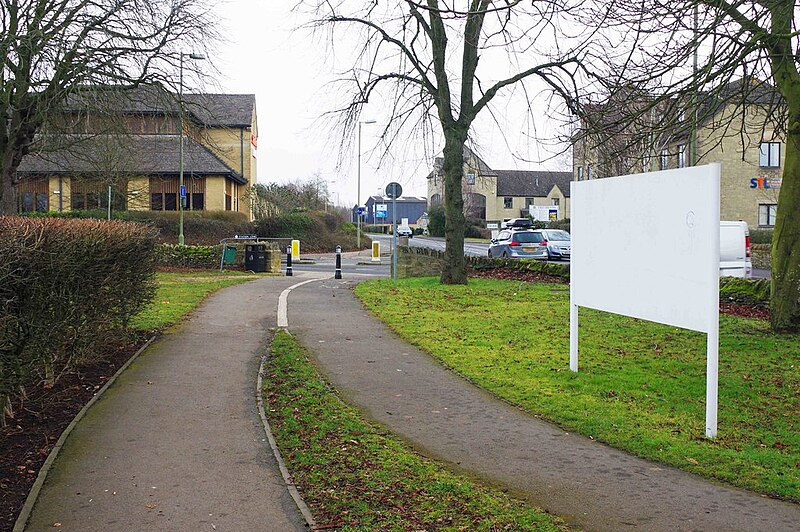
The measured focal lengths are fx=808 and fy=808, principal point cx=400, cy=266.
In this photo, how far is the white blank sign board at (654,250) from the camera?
23.9 ft

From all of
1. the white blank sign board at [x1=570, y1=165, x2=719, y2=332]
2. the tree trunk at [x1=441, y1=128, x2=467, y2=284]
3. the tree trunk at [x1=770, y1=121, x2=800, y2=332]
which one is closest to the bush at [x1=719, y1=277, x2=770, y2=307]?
the tree trunk at [x1=770, y1=121, x2=800, y2=332]

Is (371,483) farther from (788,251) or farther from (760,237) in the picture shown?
(760,237)

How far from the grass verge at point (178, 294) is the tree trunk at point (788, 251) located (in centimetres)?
993

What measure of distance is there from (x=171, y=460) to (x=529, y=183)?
108 m

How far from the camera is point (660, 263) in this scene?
8156mm

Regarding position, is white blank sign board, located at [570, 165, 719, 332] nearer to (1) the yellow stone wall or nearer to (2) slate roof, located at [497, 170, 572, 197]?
(1) the yellow stone wall

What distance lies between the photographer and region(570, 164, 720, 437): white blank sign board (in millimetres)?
7277

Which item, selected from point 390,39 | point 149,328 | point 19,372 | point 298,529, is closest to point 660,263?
point 298,529

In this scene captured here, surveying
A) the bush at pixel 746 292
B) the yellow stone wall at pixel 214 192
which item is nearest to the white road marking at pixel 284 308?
the bush at pixel 746 292

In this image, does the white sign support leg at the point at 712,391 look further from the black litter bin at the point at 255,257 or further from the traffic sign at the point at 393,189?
the black litter bin at the point at 255,257

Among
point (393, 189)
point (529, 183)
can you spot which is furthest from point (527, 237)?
point (529, 183)

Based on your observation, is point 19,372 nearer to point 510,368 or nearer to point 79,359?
point 79,359

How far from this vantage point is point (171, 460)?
6.33 metres

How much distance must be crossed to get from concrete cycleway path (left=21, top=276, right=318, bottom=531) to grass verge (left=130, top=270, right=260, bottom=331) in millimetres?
3469
